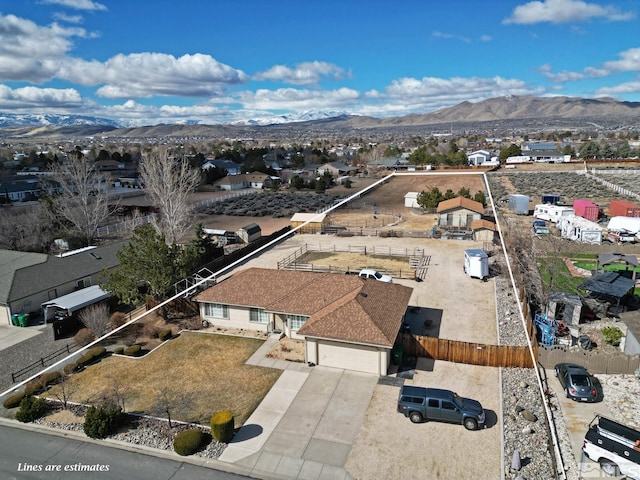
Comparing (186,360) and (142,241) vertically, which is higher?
(142,241)

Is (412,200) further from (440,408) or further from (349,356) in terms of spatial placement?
(440,408)

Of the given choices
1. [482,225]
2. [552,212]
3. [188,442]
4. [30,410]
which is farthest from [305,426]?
[552,212]

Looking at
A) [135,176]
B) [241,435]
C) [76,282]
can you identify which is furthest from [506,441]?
[135,176]

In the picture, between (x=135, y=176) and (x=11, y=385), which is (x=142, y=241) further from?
(x=135, y=176)

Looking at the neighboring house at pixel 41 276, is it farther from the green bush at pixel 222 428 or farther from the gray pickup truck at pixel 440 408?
the gray pickup truck at pixel 440 408

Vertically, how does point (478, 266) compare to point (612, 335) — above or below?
above

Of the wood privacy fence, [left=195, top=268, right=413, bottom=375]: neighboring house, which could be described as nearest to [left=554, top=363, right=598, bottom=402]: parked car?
the wood privacy fence

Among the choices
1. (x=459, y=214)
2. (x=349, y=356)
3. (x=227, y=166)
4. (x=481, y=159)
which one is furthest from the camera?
(x=227, y=166)

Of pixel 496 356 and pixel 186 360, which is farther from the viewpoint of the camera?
pixel 186 360
